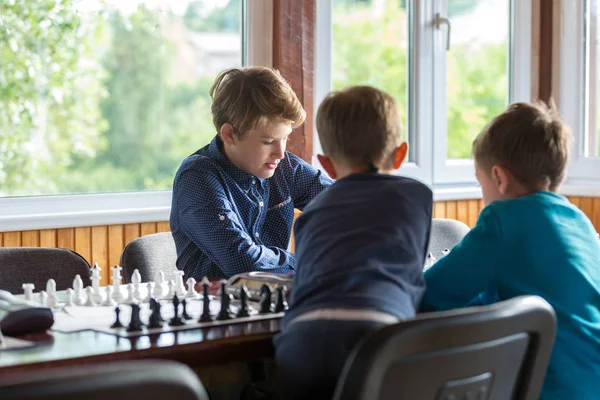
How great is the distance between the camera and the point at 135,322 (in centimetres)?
153

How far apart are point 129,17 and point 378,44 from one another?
1219 millimetres

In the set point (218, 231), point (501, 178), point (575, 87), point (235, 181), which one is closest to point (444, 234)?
point (235, 181)

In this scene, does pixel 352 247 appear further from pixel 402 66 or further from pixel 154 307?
pixel 402 66

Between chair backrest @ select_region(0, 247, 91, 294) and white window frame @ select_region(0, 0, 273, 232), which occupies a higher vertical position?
white window frame @ select_region(0, 0, 273, 232)

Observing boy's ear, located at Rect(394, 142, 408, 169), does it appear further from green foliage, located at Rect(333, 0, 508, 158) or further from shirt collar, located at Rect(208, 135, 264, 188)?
green foliage, located at Rect(333, 0, 508, 158)

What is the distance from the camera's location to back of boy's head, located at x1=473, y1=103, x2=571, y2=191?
183 cm

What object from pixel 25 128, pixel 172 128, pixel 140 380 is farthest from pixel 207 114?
pixel 140 380

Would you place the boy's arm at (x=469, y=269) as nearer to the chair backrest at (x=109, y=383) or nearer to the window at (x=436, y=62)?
the chair backrest at (x=109, y=383)

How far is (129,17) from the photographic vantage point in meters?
3.26

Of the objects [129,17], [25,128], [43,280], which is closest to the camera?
[43,280]

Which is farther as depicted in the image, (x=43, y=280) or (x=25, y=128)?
(x=25, y=128)

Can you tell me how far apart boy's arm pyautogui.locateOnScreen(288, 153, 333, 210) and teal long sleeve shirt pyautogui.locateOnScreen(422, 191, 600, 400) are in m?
1.05

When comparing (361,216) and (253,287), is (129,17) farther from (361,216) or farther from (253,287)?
(361,216)

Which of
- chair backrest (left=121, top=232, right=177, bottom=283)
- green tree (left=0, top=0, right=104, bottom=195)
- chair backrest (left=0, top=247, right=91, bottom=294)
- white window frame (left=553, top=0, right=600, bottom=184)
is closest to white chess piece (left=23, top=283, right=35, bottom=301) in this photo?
chair backrest (left=0, top=247, right=91, bottom=294)
